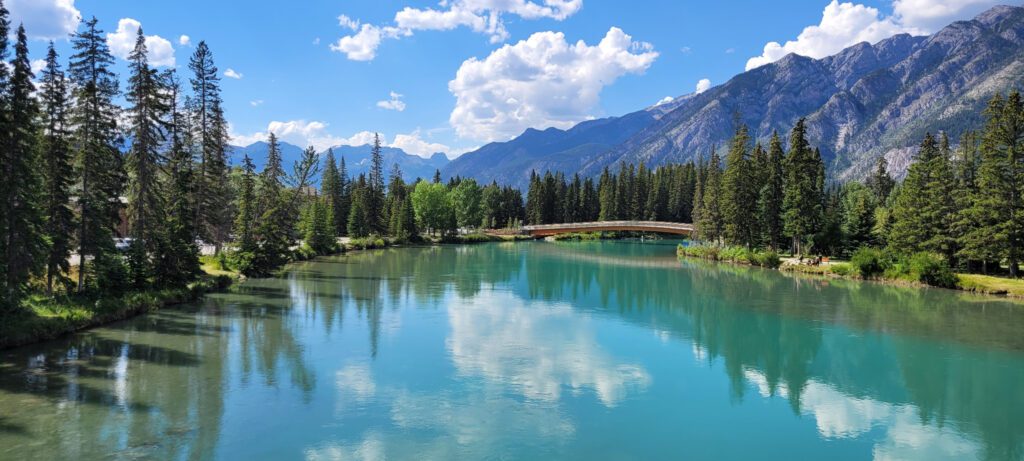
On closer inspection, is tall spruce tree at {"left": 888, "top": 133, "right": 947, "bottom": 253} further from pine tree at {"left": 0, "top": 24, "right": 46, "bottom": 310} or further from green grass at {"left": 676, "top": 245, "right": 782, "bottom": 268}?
pine tree at {"left": 0, "top": 24, "right": 46, "bottom": 310}

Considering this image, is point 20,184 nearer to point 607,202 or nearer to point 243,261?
point 243,261

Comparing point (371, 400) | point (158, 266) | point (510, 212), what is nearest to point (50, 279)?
point (158, 266)

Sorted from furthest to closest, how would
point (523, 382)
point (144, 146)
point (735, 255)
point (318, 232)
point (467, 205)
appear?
point (467, 205)
point (318, 232)
point (735, 255)
point (144, 146)
point (523, 382)

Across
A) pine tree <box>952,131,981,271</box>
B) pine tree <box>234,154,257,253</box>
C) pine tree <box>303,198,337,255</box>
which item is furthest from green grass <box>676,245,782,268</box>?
pine tree <box>234,154,257,253</box>

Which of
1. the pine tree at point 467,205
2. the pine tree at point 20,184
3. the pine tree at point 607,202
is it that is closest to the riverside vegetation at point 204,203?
the pine tree at point 20,184

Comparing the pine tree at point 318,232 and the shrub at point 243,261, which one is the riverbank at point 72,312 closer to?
the shrub at point 243,261

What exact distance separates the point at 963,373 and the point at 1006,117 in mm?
33797

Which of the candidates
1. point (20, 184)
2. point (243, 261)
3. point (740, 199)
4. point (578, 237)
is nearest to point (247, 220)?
point (243, 261)

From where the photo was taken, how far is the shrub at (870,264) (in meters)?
53.1

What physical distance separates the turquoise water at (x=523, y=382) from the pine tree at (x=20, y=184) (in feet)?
12.0

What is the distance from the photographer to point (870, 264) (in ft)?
175

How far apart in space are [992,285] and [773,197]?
1005 inches

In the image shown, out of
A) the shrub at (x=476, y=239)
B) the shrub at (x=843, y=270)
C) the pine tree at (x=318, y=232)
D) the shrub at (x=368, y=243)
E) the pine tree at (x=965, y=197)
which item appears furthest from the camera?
the shrub at (x=476, y=239)

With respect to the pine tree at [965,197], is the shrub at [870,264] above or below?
below
